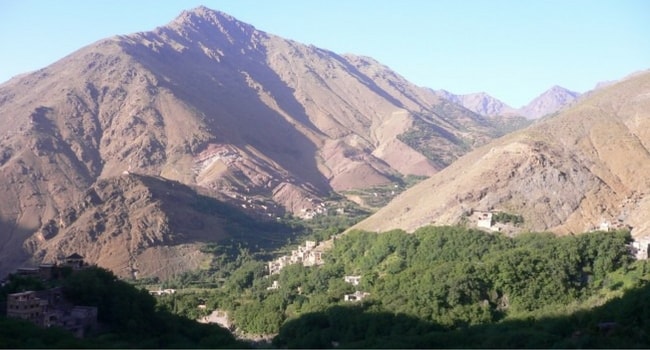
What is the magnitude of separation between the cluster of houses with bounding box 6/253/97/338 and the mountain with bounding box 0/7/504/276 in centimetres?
4324

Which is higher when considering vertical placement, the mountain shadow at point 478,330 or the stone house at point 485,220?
the stone house at point 485,220

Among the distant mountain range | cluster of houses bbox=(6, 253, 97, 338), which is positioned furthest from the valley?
cluster of houses bbox=(6, 253, 97, 338)

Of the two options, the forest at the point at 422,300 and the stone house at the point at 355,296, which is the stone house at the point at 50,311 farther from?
the stone house at the point at 355,296

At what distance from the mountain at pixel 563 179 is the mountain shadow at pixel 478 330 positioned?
19572 mm

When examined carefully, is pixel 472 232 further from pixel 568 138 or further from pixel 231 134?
pixel 231 134

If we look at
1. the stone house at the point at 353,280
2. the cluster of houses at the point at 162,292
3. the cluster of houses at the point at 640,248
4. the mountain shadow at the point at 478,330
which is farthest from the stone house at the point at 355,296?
the cluster of houses at the point at 640,248

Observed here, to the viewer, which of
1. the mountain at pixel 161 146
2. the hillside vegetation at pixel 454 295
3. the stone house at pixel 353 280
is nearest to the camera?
the hillside vegetation at pixel 454 295

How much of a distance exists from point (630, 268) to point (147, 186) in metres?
64.7

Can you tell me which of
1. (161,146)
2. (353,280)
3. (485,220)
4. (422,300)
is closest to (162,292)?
(353,280)

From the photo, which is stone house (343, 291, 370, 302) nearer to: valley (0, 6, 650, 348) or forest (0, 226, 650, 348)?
valley (0, 6, 650, 348)

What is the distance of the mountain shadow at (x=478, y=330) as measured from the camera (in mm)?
36688

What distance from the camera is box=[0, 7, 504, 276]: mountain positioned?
9212cm

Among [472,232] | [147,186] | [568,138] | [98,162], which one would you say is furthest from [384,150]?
[472,232]

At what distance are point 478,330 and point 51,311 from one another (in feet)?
77.6
